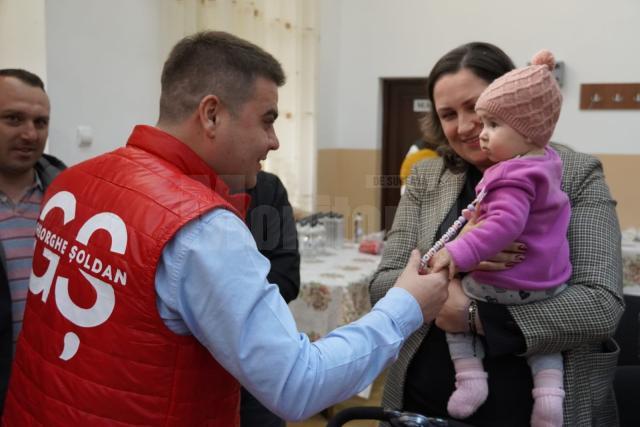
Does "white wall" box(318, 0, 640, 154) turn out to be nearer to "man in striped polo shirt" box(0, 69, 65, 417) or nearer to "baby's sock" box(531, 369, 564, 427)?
"man in striped polo shirt" box(0, 69, 65, 417)

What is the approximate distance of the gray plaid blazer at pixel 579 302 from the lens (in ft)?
3.87

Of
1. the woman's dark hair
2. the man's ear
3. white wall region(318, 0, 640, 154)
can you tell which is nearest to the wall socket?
white wall region(318, 0, 640, 154)

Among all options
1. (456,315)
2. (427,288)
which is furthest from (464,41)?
(427,288)

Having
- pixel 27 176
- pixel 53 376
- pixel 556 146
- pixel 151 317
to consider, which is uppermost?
pixel 556 146

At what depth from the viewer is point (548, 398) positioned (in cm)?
Result: 119

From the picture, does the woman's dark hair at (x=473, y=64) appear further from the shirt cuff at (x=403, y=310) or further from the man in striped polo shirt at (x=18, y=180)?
the man in striped polo shirt at (x=18, y=180)

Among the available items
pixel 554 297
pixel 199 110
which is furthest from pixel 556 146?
pixel 199 110

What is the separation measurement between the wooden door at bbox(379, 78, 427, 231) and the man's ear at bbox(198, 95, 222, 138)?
5.47 m

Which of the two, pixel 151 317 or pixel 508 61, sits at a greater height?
pixel 508 61

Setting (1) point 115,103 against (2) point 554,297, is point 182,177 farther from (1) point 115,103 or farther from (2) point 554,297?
(1) point 115,103

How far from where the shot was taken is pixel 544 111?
1242 mm

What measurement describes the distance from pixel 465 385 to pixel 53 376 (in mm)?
822

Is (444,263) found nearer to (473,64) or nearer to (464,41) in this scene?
(473,64)

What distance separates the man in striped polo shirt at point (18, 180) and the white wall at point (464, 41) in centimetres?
432
